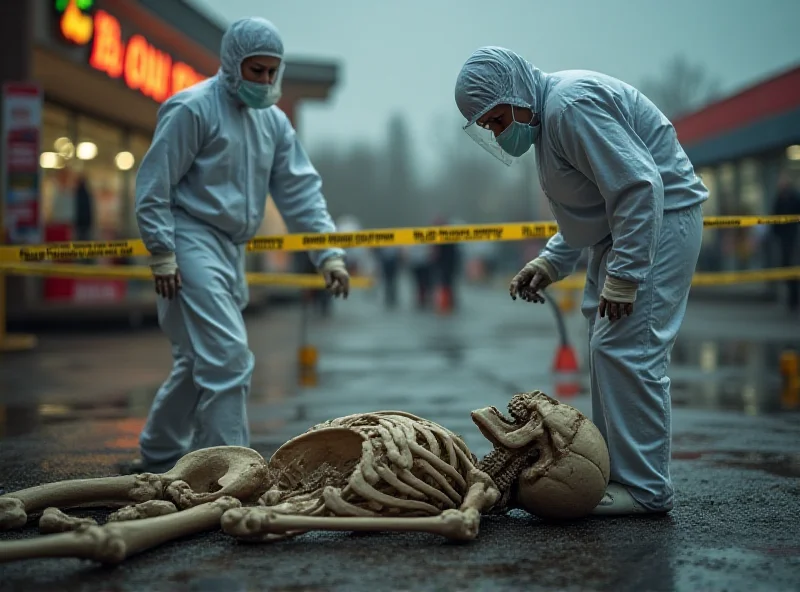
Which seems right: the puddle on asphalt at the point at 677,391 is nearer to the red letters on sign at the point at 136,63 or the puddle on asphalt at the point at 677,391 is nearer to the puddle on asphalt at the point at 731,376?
the puddle on asphalt at the point at 731,376

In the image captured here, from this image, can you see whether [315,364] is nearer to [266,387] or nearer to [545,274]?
[266,387]

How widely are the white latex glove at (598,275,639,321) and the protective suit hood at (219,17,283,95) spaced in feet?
7.34

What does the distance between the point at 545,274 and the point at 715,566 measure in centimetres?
179

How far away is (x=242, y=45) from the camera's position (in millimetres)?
5371

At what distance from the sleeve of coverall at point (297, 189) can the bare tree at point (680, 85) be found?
261 ft

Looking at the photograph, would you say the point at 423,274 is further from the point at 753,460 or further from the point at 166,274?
the point at 166,274

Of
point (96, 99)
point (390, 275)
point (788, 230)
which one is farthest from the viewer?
point (390, 275)

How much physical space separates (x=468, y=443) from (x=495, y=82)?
8.15 feet

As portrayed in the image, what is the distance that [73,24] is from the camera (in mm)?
15844

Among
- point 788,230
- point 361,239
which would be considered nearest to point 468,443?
point 361,239

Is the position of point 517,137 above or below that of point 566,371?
above

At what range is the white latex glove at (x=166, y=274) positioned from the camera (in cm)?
514

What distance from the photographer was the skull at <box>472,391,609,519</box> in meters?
4.07

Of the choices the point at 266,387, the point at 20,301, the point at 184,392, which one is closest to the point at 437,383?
the point at 266,387
